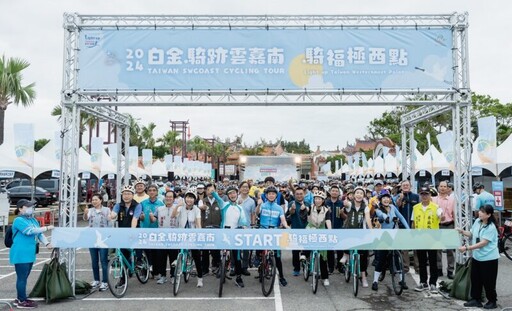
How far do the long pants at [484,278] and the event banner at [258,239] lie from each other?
0.65 meters

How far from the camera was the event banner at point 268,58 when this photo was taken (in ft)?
27.7

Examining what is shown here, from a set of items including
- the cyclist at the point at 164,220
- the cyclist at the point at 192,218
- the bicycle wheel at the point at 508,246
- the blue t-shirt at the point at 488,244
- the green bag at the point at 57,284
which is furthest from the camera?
the bicycle wheel at the point at 508,246

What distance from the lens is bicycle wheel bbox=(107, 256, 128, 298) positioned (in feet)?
23.8

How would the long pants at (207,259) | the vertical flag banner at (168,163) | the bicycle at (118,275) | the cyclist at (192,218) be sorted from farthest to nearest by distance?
the vertical flag banner at (168,163) → the long pants at (207,259) → the cyclist at (192,218) → the bicycle at (118,275)

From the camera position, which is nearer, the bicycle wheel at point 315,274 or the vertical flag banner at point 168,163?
the bicycle wheel at point 315,274

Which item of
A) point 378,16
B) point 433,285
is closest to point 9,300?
point 433,285

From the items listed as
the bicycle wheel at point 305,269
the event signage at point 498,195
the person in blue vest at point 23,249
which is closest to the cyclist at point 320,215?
Result: the bicycle wheel at point 305,269

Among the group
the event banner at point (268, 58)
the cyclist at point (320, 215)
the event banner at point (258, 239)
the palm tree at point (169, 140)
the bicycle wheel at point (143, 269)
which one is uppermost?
the palm tree at point (169, 140)

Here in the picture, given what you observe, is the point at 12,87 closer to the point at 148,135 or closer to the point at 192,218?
the point at 192,218

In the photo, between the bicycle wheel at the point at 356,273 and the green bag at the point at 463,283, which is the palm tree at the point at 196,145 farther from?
the green bag at the point at 463,283

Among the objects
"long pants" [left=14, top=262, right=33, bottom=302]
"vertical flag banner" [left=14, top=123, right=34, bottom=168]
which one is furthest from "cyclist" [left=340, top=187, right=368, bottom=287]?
"vertical flag banner" [left=14, top=123, right=34, bottom=168]

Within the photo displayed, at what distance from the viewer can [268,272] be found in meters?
7.60

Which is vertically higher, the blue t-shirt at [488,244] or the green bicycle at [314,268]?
the blue t-shirt at [488,244]

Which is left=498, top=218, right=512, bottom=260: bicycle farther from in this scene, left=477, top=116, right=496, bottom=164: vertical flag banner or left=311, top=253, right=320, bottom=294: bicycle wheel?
left=311, top=253, right=320, bottom=294: bicycle wheel
